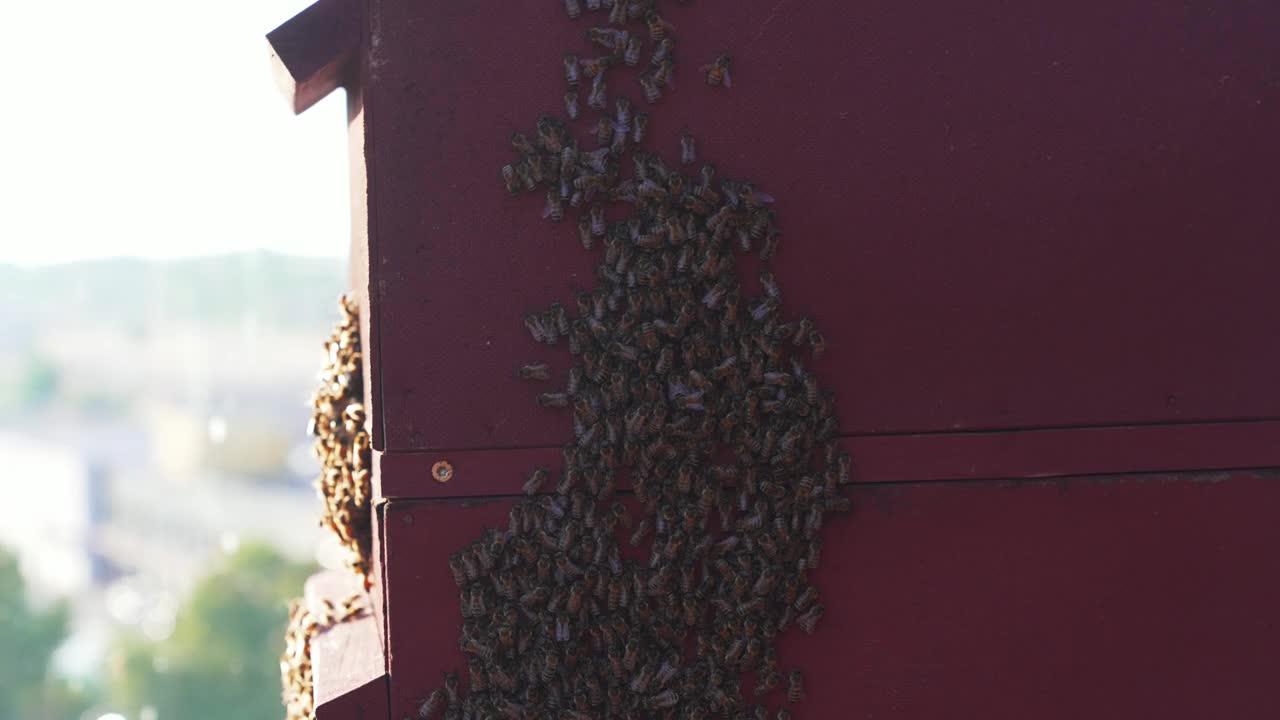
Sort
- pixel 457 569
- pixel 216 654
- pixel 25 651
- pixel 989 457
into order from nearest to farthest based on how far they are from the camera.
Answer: pixel 457 569 → pixel 989 457 → pixel 216 654 → pixel 25 651

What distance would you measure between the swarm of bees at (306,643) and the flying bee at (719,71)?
224 centimetres

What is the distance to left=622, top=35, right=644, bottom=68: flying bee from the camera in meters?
2.91

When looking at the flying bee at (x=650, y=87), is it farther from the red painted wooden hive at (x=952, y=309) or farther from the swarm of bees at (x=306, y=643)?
the swarm of bees at (x=306, y=643)

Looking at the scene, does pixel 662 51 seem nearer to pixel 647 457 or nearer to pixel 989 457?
pixel 647 457

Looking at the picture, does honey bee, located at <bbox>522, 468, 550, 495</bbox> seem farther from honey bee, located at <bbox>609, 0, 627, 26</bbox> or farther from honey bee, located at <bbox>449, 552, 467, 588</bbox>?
honey bee, located at <bbox>609, 0, 627, 26</bbox>

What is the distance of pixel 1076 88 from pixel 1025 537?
4.37ft

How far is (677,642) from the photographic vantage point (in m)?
2.96

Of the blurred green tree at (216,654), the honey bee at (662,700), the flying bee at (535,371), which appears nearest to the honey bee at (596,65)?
the flying bee at (535,371)

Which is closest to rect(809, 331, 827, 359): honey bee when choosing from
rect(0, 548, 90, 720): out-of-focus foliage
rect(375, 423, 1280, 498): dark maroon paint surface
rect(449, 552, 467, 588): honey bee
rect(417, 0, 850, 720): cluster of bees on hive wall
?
rect(417, 0, 850, 720): cluster of bees on hive wall

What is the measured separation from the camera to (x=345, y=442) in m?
3.79

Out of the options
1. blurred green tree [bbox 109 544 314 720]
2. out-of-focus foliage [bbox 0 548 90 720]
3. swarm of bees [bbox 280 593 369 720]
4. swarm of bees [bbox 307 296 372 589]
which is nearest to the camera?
swarm of bees [bbox 307 296 372 589]

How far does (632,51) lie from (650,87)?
4.4 inches

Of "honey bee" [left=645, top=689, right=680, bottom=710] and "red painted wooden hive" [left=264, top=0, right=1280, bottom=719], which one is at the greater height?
"red painted wooden hive" [left=264, top=0, right=1280, bottom=719]

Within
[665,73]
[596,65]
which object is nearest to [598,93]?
[596,65]
